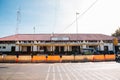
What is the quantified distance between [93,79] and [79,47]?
31.7 meters

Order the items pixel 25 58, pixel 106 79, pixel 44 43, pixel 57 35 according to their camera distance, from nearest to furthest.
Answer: pixel 106 79, pixel 25 58, pixel 44 43, pixel 57 35

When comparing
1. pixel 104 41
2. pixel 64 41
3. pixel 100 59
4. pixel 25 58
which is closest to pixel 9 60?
pixel 25 58

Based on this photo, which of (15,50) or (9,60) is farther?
(15,50)

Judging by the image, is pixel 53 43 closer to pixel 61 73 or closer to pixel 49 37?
pixel 49 37

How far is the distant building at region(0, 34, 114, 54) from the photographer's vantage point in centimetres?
4148

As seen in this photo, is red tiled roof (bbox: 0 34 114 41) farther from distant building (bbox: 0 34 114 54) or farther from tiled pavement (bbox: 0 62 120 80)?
Answer: tiled pavement (bbox: 0 62 120 80)

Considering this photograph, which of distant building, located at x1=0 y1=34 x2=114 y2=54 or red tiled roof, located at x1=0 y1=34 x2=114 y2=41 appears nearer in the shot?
distant building, located at x1=0 y1=34 x2=114 y2=54

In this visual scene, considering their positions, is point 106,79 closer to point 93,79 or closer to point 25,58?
point 93,79

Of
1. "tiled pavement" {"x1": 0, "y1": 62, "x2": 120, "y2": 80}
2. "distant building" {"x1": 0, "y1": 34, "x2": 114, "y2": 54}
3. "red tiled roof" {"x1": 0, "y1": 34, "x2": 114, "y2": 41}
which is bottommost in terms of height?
"tiled pavement" {"x1": 0, "y1": 62, "x2": 120, "y2": 80}

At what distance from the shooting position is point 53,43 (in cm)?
4181

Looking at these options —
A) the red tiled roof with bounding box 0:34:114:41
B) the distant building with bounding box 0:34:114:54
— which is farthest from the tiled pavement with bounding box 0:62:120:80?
the red tiled roof with bounding box 0:34:114:41

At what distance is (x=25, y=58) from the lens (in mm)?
28016

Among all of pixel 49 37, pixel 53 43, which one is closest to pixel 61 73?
pixel 53 43

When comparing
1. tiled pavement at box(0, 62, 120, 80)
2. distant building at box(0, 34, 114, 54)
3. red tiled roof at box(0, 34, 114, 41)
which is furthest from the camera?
red tiled roof at box(0, 34, 114, 41)
